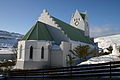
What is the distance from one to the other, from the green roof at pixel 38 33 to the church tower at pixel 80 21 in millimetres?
26763

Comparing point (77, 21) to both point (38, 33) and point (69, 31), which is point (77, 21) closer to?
Answer: point (69, 31)

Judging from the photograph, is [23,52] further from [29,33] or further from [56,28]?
[56,28]

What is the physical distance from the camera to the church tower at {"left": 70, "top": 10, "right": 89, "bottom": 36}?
6481 cm

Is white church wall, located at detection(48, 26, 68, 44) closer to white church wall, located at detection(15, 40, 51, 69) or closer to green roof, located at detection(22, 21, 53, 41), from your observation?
green roof, located at detection(22, 21, 53, 41)

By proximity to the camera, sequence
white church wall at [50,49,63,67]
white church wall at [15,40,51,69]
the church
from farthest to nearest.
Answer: white church wall at [50,49,63,67], the church, white church wall at [15,40,51,69]

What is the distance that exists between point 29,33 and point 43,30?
3700 millimetres

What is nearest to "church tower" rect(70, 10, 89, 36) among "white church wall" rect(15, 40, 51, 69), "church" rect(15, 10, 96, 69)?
"church" rect(15, 10, 96, 69)

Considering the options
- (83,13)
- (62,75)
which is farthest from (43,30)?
(83,13)

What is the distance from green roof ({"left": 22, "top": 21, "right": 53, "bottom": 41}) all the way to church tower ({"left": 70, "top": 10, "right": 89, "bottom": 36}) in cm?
2676

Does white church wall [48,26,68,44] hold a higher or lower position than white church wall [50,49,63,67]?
higher

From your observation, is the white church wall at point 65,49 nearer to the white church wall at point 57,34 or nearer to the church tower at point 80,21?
the white church wall at point 57,34

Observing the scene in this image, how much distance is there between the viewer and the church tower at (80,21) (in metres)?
64.8

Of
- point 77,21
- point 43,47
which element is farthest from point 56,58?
point 77,21

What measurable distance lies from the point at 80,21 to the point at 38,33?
30.4m
